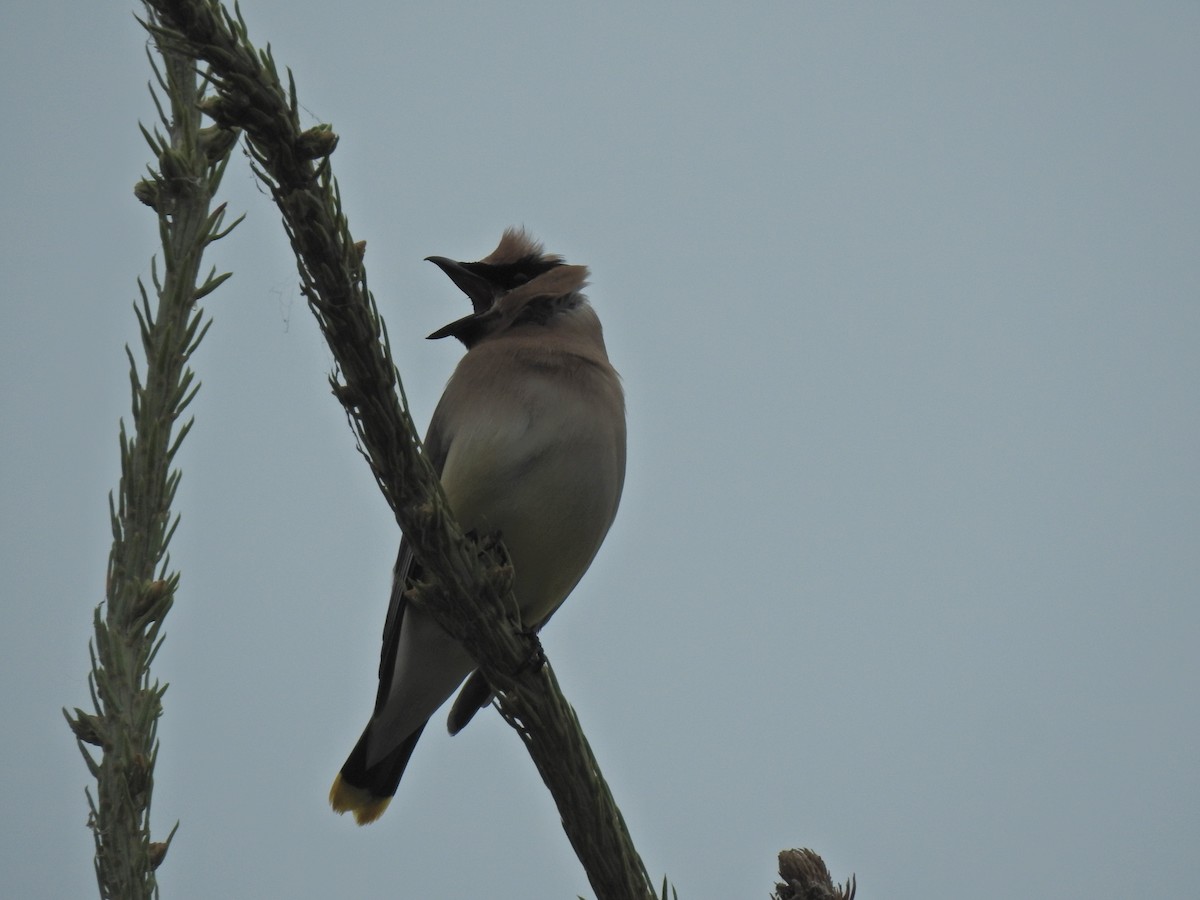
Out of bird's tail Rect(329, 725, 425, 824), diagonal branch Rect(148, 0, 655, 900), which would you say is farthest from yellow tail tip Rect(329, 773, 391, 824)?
diagonal branch Rect(148, 0, 655, 900)

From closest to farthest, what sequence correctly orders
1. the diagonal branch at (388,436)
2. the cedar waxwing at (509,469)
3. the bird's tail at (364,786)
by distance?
the diagonal branch at (388,436), the cedar waxwing at (509,469), the bird's tail at (364,786)

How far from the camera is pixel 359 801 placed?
3.65 meters

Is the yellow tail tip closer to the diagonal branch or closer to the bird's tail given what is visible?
the bird's tail

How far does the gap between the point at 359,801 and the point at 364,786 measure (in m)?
0.05

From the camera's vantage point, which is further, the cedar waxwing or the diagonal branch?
the cedar waxwing

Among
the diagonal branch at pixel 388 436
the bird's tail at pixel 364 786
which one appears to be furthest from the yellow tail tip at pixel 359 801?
the diagonal branch at pixel 388 436

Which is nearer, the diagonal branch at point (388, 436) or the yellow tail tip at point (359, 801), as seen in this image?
the diagonal branch at point (388, 436)

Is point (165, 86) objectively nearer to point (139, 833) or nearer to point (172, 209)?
point (172, 209)

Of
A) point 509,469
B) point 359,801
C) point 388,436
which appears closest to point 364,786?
point 359,801

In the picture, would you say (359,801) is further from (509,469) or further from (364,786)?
(509,469)

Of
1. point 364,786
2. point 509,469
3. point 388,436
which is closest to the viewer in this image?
point 388,436

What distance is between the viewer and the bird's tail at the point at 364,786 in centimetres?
364

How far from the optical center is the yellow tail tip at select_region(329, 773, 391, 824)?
3.64 metres

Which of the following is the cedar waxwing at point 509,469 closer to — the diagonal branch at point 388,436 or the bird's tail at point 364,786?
the bird's tail at point 364,786
